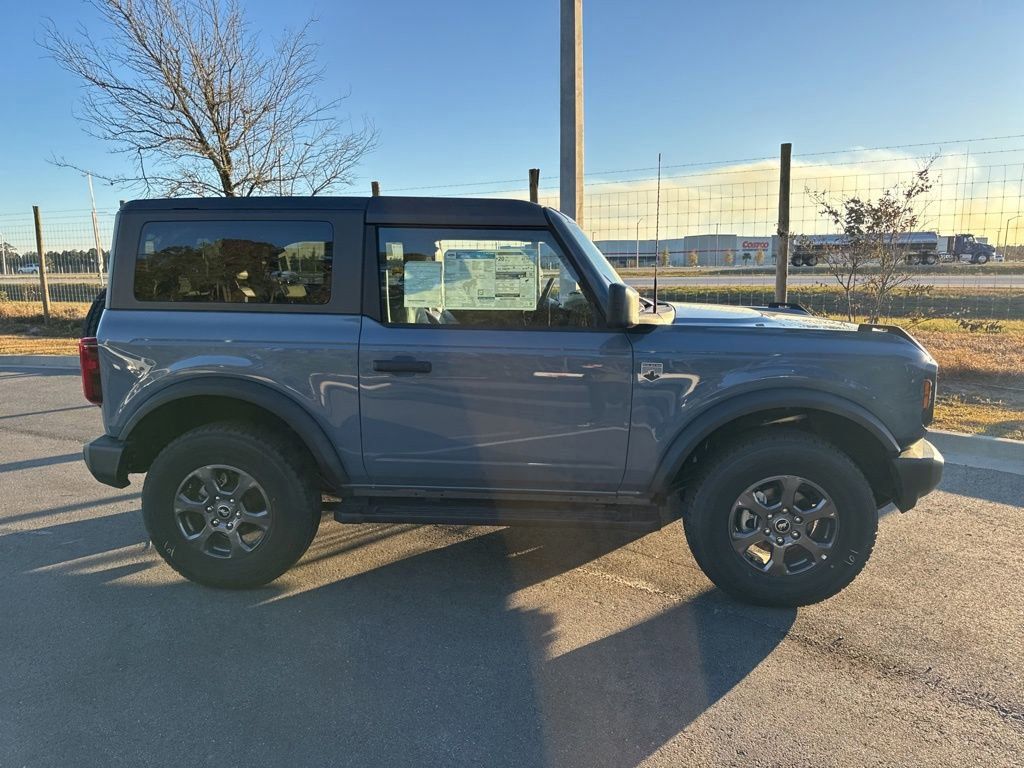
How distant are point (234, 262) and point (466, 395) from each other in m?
1.43

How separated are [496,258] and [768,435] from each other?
5.40ft

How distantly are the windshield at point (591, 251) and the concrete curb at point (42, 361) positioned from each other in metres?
10.5

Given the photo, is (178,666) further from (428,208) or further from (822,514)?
(822,514)

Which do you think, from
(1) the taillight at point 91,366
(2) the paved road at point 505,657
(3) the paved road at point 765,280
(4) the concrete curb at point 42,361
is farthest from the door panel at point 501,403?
(3) the paved road at point 765,280

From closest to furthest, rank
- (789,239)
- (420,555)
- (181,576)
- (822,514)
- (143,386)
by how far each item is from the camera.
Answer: (822,514)
(143,386)
(181,576)
(420,555)
(789,239)

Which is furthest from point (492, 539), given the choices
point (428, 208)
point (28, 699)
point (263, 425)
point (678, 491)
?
point (28, 699)

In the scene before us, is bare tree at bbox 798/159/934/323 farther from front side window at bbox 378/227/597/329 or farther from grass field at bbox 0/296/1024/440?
front side window at bbox 378/227/597/329

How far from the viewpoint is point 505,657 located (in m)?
2.87

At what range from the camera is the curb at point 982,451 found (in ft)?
17.3

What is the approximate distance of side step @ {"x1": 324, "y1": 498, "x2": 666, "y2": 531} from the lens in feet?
10.6

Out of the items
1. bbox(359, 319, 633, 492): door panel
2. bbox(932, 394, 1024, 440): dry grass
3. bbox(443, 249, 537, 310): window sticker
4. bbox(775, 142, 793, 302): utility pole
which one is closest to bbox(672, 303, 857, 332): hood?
bbox(359, 319, 633, 492): door panel

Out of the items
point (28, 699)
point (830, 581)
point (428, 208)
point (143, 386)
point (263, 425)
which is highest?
point (428, 208)

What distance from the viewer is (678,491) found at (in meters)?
3.43

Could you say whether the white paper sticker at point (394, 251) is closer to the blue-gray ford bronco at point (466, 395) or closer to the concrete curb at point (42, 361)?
the blue-gray ford bronco at point (466, 395)
